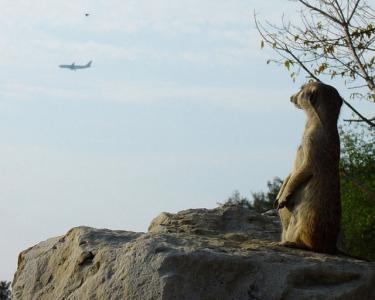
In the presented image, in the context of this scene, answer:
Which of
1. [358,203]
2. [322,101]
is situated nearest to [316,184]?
[322,101]

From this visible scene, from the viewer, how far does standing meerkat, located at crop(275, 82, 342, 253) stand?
8383 millimetres

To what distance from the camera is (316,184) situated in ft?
27.6

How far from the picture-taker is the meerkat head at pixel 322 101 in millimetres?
8695

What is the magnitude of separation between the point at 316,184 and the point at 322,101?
0.88 meters

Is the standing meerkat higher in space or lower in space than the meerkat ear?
lower

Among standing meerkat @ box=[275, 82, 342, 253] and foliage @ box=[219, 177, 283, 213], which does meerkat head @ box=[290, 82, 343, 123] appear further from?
foliage @ box=[219, 177, 283, 213]

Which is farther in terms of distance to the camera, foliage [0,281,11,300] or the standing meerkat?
foliage [0,281,11,300]

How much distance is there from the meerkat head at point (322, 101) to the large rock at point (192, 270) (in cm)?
138

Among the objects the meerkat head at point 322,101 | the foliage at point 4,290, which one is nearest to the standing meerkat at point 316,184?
the meerkat head at point 322,101

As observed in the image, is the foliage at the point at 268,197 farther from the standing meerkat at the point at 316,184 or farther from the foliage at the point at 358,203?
the standing meerkat at the point at 316,184

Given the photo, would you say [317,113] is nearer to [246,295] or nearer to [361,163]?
[246,295]

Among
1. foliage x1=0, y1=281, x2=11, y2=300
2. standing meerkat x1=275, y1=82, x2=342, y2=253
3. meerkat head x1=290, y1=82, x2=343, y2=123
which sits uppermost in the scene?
meerkat head x1=290, y1=82, x2=343, y2=123

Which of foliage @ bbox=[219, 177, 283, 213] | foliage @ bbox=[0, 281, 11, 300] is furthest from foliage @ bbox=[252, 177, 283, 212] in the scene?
foliage @ bbox=[0, 281, 11, 300]

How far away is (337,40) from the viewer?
11.3 m
